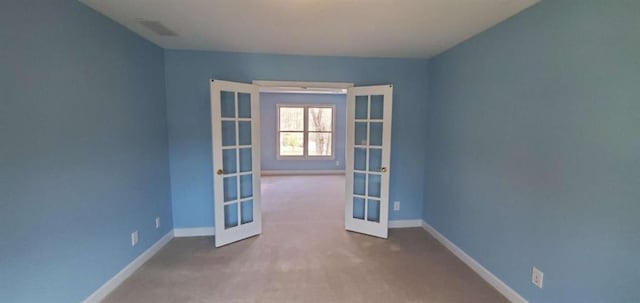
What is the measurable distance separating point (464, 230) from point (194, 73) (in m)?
3.71

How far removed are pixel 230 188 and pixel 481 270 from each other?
2.98 meters

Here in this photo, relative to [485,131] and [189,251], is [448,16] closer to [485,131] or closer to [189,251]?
[485,131]

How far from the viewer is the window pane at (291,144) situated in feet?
26.7

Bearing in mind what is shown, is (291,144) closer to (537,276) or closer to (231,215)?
(231,215)

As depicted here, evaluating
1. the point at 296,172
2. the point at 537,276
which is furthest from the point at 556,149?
the point at 296,172

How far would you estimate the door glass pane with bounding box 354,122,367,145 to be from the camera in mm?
3781

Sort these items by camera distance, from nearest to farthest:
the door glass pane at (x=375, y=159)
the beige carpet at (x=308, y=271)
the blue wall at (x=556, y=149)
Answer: the blue wall at (x=556, y=149) → the beige carpet at (x=308, y=271) → the door glass pane at (x=375, y=159)

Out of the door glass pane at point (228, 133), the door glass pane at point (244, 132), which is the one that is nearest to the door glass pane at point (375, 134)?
the door glass pane at point (244, 132)

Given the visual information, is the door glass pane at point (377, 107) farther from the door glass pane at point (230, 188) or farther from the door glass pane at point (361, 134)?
the door glass pane at point (230, 188)

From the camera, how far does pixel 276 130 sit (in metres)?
8.06

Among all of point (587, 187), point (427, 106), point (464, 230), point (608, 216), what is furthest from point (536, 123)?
point (427, 106)

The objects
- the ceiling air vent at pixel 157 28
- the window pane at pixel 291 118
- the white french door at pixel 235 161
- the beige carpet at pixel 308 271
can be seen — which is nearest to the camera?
the beige carpet at pixel 308 271

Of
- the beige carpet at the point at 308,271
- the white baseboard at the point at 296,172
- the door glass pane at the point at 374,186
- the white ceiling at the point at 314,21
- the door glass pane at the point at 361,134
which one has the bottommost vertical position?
Answer: the beige carpet at the point at 308,271

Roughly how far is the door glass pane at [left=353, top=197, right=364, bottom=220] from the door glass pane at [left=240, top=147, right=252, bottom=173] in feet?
5.13
